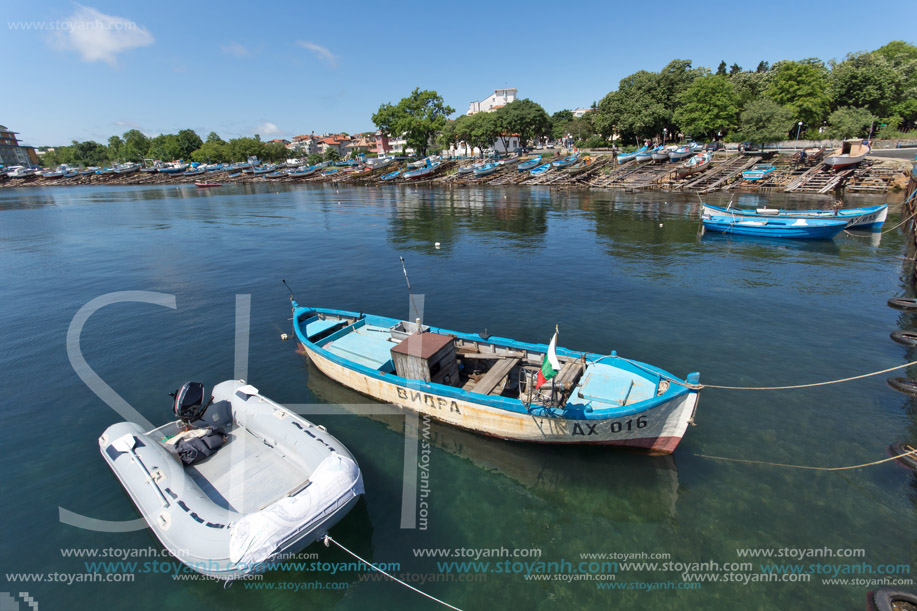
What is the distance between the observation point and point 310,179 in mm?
130125

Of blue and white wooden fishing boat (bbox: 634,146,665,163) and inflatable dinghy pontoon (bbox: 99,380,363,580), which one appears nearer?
inflatable dinghy pontoon (bbox: 99,380,363,580)

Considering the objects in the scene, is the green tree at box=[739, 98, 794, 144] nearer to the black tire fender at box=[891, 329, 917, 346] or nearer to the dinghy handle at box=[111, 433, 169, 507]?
the black tire fender at box=[891, 329, 917, 346]

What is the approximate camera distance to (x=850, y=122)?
64.1m

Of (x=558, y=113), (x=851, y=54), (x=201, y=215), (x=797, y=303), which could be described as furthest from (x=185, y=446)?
(x=558, y=113)

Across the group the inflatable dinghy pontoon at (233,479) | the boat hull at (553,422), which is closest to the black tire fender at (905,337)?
the boat hull at (553,422)

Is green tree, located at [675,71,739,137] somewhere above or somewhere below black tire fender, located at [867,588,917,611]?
above

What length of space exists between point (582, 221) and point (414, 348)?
39989 millimetres

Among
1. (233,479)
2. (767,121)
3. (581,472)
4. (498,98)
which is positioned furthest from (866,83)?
(498,98)

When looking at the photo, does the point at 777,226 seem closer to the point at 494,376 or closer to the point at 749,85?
the point at 494,376

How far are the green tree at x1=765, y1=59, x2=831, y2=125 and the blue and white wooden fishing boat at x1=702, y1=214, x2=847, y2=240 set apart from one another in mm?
53548

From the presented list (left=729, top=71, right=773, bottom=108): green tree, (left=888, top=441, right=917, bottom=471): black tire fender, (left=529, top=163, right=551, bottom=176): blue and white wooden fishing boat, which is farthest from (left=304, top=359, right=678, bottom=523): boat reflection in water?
(left=729, top=71, right=773, bottom=108): green tree

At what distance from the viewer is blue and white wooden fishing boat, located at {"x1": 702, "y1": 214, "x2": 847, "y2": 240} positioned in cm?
3353

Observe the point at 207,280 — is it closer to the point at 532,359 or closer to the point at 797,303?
the point at 532,359

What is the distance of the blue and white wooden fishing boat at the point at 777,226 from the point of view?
3353cm
